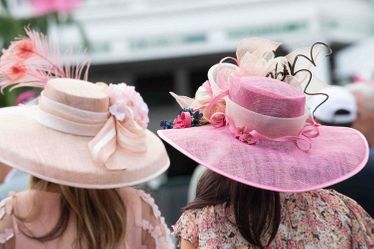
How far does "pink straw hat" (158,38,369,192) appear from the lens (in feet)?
6.52

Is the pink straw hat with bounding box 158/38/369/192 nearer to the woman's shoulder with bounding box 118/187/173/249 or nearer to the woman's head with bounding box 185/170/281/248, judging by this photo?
the woman's head with bounding box 185/170/281/248

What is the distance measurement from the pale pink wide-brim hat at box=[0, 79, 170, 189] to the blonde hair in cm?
10

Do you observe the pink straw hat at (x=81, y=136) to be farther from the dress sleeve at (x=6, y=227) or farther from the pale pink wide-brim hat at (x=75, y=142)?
the dress sleeve at (x=6, y=227)

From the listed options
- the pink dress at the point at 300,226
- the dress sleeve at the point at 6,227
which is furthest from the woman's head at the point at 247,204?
the dress sleeve at the point at 6,227

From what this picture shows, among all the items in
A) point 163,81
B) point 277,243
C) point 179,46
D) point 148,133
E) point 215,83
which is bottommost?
point 163,81

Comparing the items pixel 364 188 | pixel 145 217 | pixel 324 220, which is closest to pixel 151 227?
pixel 145 217

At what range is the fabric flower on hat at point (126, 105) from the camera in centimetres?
211

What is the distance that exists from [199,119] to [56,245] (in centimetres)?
60

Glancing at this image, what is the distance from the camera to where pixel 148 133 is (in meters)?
2.28

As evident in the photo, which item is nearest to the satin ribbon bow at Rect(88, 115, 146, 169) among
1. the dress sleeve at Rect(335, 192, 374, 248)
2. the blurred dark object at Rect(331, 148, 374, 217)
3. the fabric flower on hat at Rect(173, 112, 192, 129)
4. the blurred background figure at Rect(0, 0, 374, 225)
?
the fabric flower on hat at Rect(173, 112, 192, 129)

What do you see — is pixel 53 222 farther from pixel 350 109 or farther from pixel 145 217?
pixel 350 109

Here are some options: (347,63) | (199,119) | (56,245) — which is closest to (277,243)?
(199,119)

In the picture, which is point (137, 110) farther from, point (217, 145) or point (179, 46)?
point (179, 46)

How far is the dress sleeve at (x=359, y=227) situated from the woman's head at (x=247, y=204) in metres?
0.24
